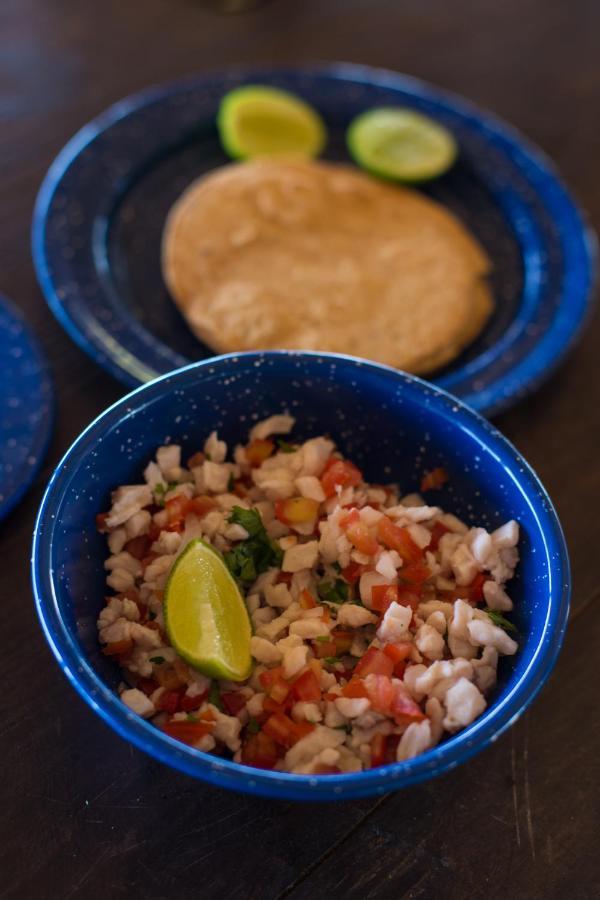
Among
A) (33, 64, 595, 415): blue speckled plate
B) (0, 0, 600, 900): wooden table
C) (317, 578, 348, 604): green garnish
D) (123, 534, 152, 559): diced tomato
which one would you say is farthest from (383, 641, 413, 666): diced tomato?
(33, 64, 595, 415): blue speckled plate

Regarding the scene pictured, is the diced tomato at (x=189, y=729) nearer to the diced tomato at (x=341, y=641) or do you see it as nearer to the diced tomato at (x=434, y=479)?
the diced tomato at (x=341, y=641)

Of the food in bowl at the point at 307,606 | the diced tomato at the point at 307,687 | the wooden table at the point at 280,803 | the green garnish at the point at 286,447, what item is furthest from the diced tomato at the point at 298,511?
the wooden table at the point at 280,803

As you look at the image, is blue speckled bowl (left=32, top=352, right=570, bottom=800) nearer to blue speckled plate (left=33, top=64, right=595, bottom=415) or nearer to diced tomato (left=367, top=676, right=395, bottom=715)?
diced tomato (left=367, top=676, right=395, bottom=715)

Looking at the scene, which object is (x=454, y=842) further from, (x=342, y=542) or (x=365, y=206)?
(x=365, y=206)

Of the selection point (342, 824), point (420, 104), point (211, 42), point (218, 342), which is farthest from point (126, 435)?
point (211, 42)

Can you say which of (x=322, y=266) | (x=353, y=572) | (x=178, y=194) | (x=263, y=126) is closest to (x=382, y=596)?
(x=353, y=572)

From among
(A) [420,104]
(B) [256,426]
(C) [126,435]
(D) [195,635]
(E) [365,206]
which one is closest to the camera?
(D) [195,635]

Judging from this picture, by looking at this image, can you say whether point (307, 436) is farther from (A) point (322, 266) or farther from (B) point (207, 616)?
(A) point (322, 266)
